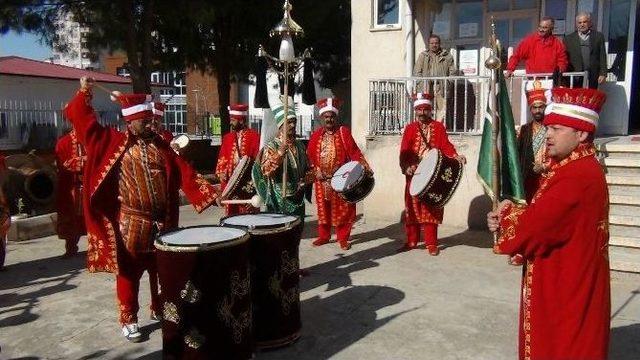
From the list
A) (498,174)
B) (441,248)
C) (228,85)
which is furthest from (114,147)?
(228,85)

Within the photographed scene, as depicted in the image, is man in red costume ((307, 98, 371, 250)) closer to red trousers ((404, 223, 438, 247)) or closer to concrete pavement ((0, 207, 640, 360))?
concrete pavement ((0, 207, 640, 360))

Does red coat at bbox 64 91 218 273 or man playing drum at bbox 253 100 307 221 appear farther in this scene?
man playing drum at bbox 253 100 307 221

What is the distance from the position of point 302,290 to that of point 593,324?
3499mm

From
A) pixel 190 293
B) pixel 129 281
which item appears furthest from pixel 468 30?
pixel 190 293

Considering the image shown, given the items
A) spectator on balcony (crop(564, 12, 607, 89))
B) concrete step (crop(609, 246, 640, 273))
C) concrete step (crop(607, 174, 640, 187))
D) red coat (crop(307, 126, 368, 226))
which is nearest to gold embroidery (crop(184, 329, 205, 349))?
red coat (crop(307, 126, 368, 226))

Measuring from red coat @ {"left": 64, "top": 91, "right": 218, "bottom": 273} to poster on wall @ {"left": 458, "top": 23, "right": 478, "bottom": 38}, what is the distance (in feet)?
23.9

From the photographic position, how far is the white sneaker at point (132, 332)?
4539 millimetres

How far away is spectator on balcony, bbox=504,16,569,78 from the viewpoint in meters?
8.02

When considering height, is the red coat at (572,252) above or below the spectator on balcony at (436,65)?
below

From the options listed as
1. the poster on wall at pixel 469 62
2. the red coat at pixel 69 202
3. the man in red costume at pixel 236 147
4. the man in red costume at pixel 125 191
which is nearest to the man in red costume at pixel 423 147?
the man in red costume at pixel 236 147

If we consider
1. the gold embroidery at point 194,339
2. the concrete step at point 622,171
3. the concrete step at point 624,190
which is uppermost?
the concrete step at point 622,171

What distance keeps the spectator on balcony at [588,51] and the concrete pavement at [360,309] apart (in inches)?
126

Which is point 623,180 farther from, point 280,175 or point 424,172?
point 280,175

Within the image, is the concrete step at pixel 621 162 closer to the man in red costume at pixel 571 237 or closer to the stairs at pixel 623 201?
the stairs at pixel 623 201
